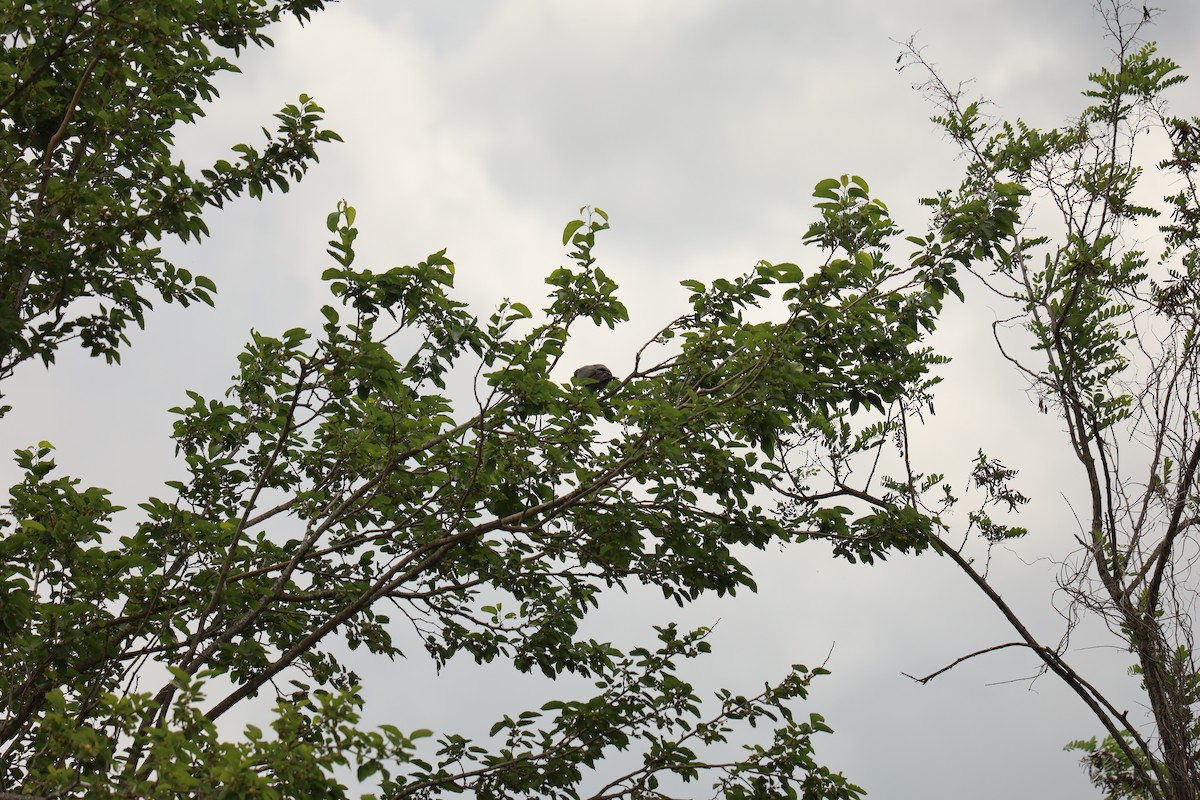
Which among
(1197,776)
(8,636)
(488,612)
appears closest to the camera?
(8,636)

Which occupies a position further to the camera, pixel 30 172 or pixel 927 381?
pixel 927 381

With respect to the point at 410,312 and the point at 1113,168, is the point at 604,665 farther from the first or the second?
the point at 1113,168

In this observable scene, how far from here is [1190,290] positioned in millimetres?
12344

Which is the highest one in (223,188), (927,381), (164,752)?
(927,381)

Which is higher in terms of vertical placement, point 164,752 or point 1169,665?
point 1169,665

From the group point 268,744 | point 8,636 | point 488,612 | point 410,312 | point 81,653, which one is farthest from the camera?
point 488,612

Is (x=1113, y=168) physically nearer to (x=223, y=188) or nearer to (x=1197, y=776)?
(x=1197, y=776)

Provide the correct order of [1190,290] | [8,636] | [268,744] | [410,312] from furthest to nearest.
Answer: [1190,290]
[410,312]
[8,636]
[268,744]

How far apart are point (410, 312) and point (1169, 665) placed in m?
8.59

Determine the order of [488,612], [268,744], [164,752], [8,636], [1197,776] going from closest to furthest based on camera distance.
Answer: [164,752]
[268,744]
[8,636]
[488,612]
[1197,776]

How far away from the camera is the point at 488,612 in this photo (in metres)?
9.30

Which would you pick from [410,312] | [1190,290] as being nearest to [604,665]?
[410,312]

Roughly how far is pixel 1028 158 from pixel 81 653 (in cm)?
1217

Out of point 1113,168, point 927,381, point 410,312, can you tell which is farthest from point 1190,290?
point 410,312
